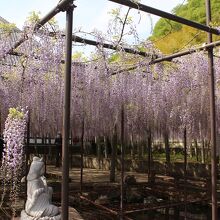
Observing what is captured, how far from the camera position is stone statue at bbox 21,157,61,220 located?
455 centimetres

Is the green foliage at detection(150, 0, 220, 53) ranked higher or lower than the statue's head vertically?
higher

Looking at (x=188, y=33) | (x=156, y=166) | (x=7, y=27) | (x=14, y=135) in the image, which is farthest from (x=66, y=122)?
(x=156, y=166)

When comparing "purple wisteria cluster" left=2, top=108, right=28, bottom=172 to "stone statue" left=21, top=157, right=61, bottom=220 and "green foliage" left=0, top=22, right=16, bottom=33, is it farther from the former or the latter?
"green foliage" left=0, top=22, right=16, bottom=33

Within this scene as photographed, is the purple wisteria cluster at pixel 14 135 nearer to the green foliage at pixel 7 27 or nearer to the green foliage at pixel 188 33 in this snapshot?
the green foliage at pixel 7 27

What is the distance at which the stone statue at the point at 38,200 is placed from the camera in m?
4.55

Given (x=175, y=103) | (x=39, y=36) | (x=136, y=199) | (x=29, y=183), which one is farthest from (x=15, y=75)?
(x=136, y=199)

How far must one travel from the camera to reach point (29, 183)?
4750mm

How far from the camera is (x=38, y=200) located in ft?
15.2

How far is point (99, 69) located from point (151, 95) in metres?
1.71

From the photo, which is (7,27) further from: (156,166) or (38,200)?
(156,166)

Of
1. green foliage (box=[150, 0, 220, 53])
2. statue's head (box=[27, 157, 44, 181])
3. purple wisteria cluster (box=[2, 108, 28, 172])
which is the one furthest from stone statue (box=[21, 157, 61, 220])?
green foliage (box=[150, 0, 220, 53])

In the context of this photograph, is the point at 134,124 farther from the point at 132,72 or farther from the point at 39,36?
the point at 39,36

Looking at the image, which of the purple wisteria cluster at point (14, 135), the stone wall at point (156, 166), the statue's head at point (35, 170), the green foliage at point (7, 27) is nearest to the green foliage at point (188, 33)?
the stone wall at point (156, 166)

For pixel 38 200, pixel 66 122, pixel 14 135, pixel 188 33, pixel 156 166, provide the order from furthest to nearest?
pixel 156 166 → pixel 188 33 → pixel 38 200 → pixel 14 135 → pixel 66 122
